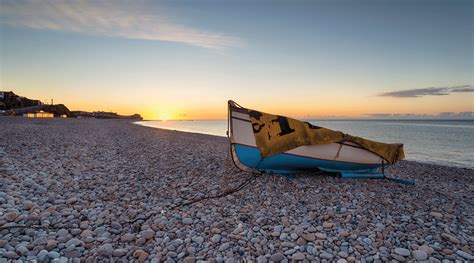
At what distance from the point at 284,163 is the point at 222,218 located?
365 cm

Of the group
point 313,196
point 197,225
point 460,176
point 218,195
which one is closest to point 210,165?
point 218,195

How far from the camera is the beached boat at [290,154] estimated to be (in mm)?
8094

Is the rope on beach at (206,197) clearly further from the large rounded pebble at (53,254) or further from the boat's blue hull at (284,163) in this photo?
the large rounded pebble at (53,254)

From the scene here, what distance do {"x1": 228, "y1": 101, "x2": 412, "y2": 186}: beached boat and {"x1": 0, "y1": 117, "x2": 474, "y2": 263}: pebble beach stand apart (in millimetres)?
432

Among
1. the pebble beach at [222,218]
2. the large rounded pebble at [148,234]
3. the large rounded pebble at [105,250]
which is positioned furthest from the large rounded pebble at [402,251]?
the large rounded pebble at [105,250]

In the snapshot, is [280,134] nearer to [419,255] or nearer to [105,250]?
[419,255]

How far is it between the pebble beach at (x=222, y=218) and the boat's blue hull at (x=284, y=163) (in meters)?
0.35

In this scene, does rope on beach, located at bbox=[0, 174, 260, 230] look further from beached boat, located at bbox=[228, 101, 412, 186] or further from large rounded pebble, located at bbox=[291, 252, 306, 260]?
large rounded pebble, located at bbox=[291, 252, 306, 260]

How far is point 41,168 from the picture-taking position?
8352 mm

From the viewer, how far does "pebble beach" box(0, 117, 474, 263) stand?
3936 millimetres

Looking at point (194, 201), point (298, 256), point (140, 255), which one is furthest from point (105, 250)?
point (298, 256)

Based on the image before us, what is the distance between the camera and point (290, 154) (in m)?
8.07

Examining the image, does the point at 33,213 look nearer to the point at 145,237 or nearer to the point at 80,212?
the point at 80,212

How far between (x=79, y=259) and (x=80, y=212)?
1.72m
